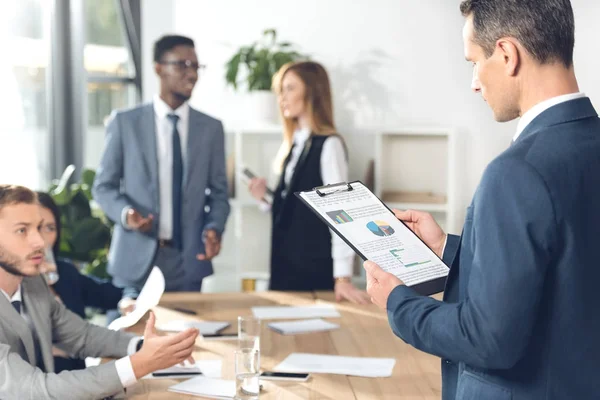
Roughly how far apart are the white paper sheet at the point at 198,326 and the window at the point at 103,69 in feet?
9.46

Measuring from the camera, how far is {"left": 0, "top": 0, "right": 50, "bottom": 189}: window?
454cm

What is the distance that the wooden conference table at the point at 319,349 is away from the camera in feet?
6.98

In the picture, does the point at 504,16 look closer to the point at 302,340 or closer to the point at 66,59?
the point at 302,340

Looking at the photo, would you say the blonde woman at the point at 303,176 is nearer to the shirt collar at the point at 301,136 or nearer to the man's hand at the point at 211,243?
the shirt collar at the point at 301,136

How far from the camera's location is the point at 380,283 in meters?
1.56

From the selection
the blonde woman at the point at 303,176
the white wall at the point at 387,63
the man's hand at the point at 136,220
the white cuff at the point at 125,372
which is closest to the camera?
the white cuff at the point at 125,372

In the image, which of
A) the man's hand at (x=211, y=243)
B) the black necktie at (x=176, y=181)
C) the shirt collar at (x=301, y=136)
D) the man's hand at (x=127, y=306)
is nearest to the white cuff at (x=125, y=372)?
the man's hand at (x=127, y=306)

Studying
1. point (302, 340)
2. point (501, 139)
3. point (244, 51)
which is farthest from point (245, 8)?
point (302, 340)

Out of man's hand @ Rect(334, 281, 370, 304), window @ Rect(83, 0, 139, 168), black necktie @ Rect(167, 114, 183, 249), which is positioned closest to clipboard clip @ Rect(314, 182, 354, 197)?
man's hand @ Rect(334, 281, 370, 304)

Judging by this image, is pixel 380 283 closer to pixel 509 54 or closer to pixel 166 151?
pixel 509 54

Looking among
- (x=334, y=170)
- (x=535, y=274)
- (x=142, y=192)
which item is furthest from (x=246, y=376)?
(x=334, y=170)

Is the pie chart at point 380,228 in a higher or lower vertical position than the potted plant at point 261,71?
lower

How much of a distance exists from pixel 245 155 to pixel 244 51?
65 centimetres

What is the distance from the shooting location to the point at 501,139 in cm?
525
